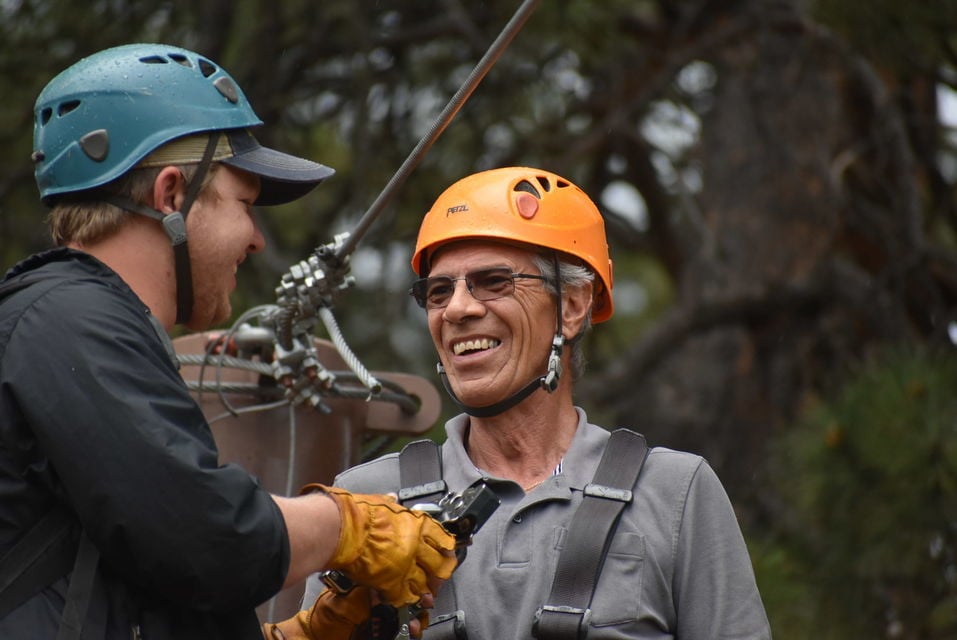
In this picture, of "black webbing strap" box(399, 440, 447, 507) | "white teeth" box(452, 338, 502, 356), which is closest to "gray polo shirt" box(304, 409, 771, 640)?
"black webbing strap" box(399, 440, 447, 507)

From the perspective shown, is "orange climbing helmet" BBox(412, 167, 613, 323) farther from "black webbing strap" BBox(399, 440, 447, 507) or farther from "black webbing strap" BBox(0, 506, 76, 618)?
"black webbing strap" BBox(0, 506, 76, 618)

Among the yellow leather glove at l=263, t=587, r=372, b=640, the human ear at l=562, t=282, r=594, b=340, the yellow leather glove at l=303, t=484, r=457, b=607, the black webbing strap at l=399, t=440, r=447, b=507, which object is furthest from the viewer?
the human ear at l=562, t=282, r=594, b=340

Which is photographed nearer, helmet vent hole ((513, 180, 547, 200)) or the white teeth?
the white teeth

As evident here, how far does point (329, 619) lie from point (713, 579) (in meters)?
0.79

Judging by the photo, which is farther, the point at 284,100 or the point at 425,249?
the point at 284,100

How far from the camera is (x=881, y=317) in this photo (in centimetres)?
641

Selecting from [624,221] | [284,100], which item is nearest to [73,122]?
[284,100]

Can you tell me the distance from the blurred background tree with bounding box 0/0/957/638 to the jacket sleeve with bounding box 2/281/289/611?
2936 mm

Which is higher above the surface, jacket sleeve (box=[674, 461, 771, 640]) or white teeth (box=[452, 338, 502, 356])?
white teeth (box=[452, 338, 502, 356])

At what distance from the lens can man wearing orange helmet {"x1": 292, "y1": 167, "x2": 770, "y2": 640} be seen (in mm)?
2941

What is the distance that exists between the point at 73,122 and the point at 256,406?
1.28m

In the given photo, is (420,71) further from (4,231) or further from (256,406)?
(256,406)

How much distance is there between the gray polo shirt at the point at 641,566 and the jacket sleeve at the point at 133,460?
738 mm

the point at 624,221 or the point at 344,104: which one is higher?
the point at 344,104
